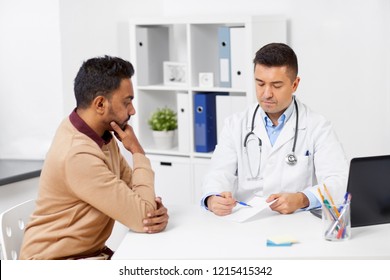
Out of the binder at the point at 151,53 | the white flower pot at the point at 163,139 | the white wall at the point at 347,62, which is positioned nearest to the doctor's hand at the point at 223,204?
the white wall at the point at 347,62

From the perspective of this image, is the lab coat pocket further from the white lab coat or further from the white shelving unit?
the white shelving unit

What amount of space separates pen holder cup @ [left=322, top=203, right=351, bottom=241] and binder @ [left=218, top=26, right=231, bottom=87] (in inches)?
74.9

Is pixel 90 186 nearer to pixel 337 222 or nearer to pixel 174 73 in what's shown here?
pixel 337 222

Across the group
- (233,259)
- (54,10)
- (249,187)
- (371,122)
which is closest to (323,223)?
(233,259)

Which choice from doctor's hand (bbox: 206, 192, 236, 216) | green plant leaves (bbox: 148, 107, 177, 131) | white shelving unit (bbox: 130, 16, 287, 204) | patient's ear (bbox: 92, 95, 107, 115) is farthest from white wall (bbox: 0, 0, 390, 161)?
doctor's hand (bbox: 206, 192, 236, 216)

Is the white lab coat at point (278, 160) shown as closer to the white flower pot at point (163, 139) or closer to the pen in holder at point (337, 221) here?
the pen in holder at point (337, 221)

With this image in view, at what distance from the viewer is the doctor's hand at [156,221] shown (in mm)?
2301

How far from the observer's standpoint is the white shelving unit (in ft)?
13.1

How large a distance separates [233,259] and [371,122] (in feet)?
6.85

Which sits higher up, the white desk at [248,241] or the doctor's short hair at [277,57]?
the doctor's short hair at [277,57]

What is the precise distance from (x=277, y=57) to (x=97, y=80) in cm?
69

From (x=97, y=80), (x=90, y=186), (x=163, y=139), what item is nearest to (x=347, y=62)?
(x=163, y=139)

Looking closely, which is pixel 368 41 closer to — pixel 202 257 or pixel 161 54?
pixel 161 54

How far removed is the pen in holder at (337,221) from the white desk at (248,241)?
2 centimetres
